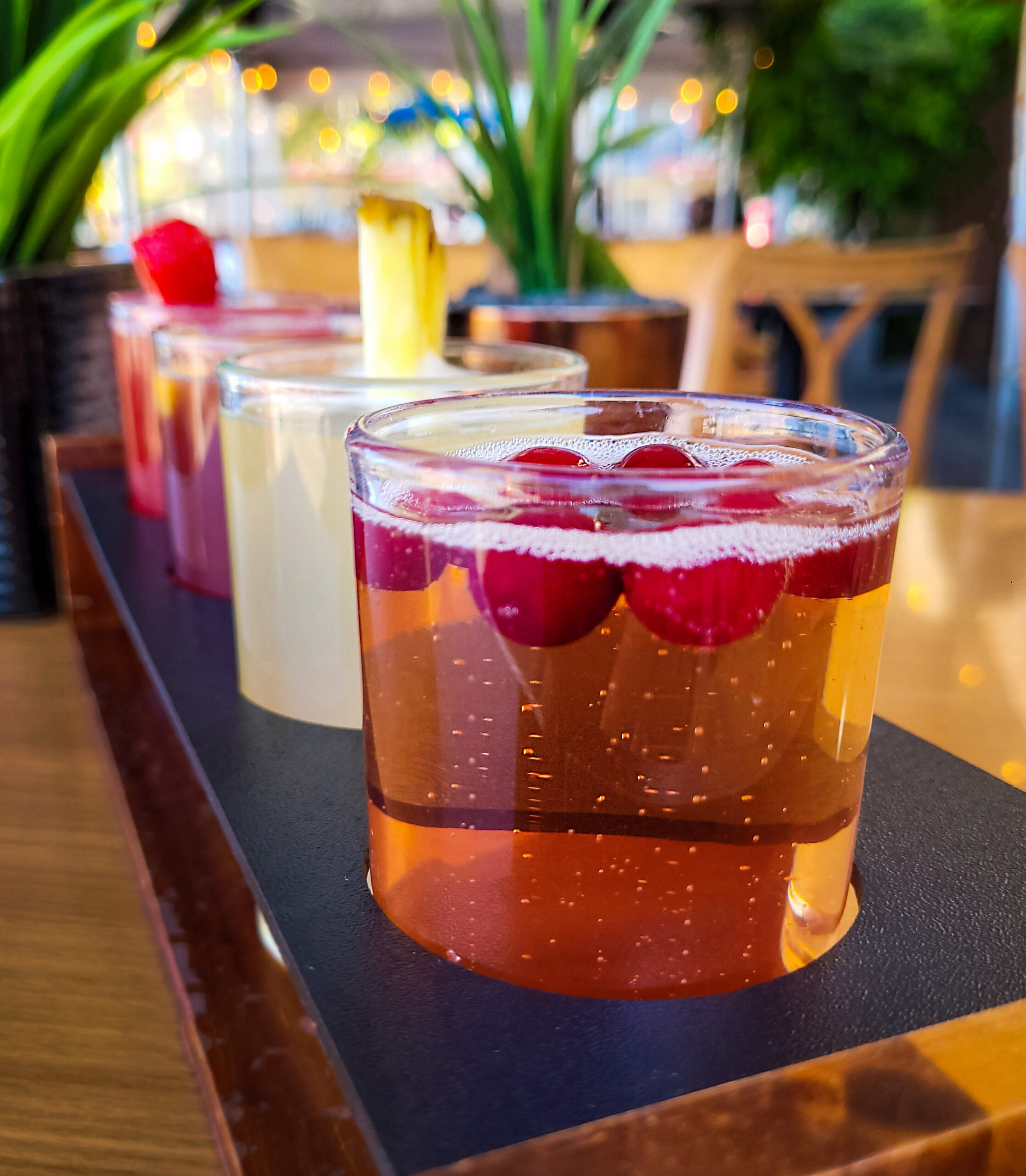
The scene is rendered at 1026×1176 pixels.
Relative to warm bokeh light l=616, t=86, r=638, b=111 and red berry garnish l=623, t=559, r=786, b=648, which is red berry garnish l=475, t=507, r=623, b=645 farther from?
warm bokeh light l=616, t=86, r=638, b=111

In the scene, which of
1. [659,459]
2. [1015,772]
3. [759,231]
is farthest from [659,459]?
[759,231]

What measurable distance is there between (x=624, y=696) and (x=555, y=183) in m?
0.49

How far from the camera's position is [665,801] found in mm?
182

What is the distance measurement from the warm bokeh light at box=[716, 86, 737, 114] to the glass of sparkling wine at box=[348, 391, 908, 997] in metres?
3.42

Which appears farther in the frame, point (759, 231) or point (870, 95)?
point (759, 231)

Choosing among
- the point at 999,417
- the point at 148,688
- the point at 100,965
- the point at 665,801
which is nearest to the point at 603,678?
the point at 665,801

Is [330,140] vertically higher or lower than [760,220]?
higher

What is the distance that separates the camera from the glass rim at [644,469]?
166 mm

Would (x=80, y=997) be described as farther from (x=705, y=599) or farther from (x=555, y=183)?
(x=555, y=183)

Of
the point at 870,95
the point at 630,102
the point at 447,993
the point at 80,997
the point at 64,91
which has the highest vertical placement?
the point at 630,102

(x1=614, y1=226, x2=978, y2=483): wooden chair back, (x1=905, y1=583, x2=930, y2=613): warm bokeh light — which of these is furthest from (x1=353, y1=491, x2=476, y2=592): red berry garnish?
(x1=614, y1=226, x2=978, y2=483): wooden chair back

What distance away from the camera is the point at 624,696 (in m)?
0.18

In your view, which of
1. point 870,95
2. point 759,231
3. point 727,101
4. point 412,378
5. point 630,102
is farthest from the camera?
point 630,102

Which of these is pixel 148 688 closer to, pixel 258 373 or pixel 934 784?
pixel 258 373
